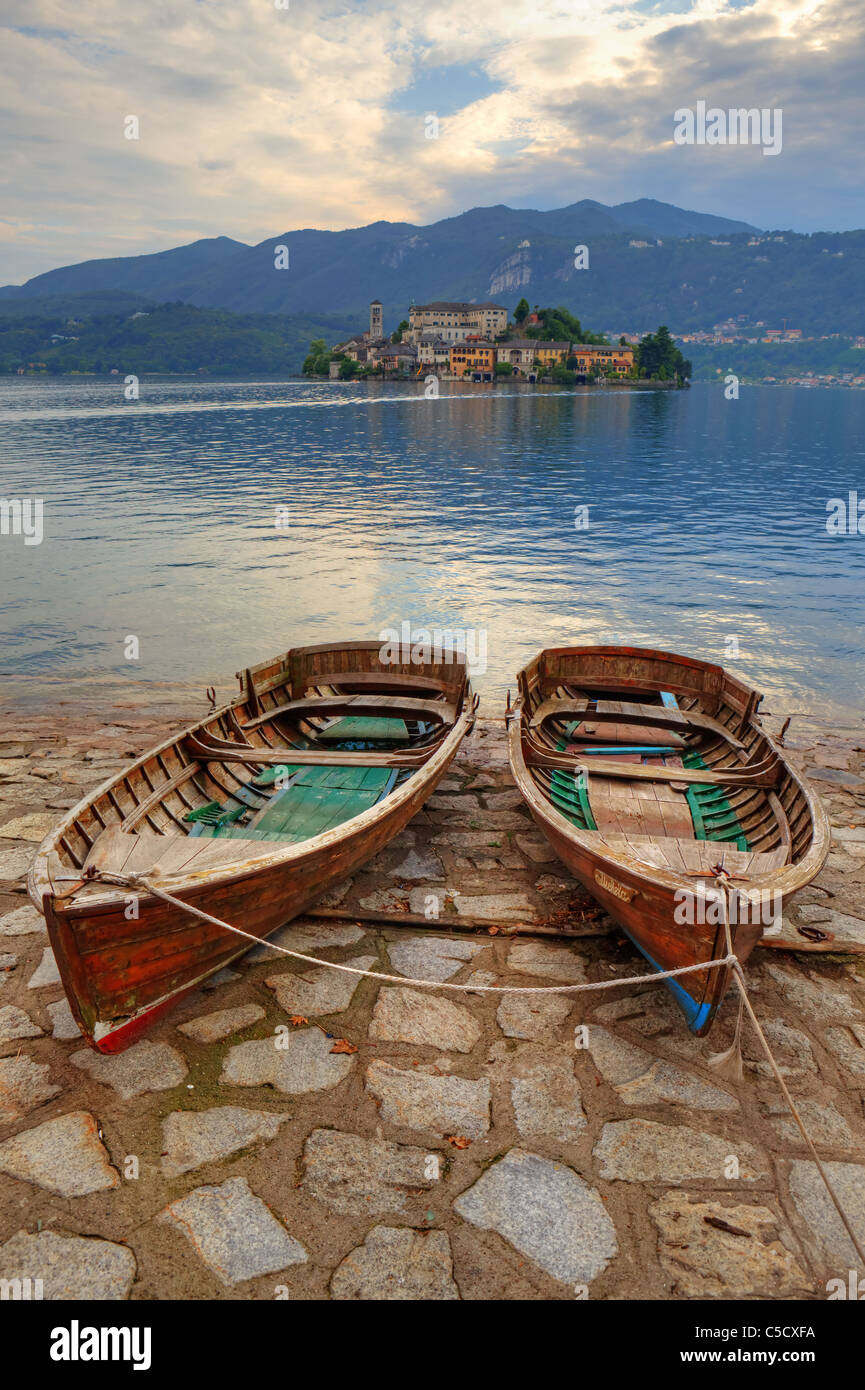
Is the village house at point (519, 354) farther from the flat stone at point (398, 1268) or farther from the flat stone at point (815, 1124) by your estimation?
the flat stone at point (398, 1268)

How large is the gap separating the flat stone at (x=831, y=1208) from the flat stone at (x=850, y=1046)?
88 centimetres

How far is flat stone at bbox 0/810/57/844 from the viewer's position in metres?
8.34

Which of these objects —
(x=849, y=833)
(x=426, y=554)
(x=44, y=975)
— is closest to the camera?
(x=44, y=975)

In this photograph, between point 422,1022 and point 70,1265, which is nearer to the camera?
point 70,1265

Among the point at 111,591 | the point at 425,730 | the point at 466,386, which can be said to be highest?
the point at 466,386

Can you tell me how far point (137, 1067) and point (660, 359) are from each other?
638ft

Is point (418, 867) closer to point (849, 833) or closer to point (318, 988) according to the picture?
point (318, 988)

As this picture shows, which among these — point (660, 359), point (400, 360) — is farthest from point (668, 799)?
point (400, 360)

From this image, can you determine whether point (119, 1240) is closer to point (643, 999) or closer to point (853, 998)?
point (643, 999)

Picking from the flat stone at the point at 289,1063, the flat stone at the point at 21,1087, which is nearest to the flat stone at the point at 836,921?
the flat stone at the point at 289,1063

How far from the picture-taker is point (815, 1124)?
A: 4.97 metres

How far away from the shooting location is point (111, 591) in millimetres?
24109
